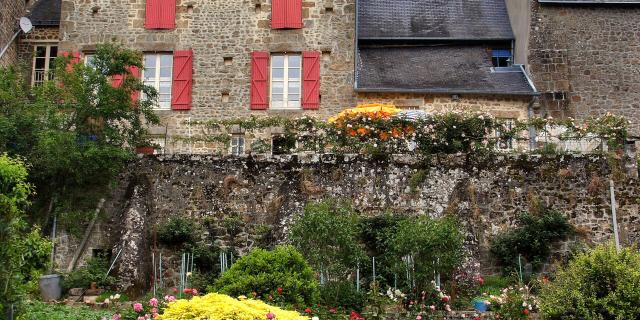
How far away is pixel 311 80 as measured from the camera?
21078 mm

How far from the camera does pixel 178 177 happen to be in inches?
669

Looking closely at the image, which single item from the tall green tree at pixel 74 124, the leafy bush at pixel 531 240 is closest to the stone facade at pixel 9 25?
the tall green tree at pixel 74 124

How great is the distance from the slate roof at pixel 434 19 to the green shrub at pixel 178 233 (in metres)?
8.35

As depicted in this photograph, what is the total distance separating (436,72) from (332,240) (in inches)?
347

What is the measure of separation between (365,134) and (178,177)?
13.0 feet

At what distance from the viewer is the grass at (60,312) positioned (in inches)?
490

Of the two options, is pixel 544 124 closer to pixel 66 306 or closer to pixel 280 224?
pixel 280 224

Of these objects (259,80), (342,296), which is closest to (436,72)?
(259,80)

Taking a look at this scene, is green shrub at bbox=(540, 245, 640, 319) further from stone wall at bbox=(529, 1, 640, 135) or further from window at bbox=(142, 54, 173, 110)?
window at bbox=(142, 54, 173, 110)

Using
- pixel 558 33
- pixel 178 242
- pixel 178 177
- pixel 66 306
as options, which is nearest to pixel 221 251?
pixel 178 242

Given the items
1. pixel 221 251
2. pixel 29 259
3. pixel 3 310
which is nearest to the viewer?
pixel 3 310

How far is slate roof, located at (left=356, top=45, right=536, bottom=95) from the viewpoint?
20.9 m

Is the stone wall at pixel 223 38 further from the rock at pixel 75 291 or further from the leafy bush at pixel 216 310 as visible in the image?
the leafy bush at pixel 216 310

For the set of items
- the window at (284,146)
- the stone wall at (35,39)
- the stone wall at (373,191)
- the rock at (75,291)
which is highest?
the stone wall at (35,39)
